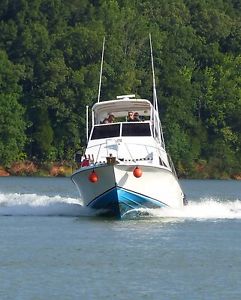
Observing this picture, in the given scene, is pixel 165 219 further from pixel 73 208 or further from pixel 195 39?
pixel 195 39

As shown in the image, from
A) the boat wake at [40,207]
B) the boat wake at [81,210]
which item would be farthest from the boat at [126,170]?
the boat wake at [40,207]

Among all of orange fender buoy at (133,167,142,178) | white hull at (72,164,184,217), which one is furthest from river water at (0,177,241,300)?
orange fender buoy at (133,167,142,178)

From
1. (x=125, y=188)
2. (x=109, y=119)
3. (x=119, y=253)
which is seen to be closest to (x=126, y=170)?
(x=125, y=188)

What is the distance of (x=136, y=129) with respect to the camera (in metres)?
53.2

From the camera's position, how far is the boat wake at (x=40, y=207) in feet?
182

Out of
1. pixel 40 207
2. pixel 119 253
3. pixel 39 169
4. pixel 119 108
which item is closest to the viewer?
pixel 119 253

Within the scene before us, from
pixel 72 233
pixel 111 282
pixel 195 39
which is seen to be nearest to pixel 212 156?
pixel 195 39

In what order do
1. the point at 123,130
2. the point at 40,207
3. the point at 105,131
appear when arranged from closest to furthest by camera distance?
the point at 123,130 → the point at 105,131 → the point at 40,207

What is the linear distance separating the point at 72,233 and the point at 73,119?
6846 centimetres

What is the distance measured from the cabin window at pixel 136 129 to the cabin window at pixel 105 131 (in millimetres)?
264

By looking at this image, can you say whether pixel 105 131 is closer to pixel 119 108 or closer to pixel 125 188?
pixel 119 108

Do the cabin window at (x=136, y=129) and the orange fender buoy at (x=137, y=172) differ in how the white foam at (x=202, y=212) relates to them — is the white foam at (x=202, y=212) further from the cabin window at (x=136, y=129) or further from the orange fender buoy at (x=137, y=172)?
the cabin window at (x=136, y=129)

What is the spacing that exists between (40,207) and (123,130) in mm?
6642

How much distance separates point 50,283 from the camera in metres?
36.1
